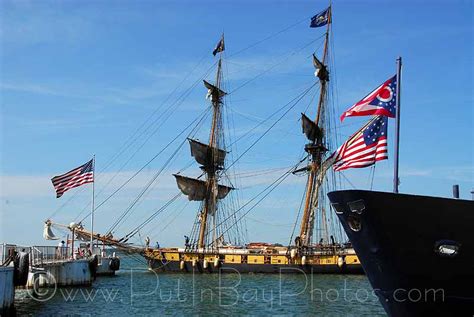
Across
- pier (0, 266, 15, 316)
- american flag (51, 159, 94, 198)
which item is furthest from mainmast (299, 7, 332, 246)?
pier (0, 266, 15, 316)

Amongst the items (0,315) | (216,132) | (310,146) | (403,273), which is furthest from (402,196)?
(216,132)

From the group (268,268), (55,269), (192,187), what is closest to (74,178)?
(55,269)

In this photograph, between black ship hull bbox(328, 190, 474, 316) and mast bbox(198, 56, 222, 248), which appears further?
mast bbox(198, 56, 222, 248)

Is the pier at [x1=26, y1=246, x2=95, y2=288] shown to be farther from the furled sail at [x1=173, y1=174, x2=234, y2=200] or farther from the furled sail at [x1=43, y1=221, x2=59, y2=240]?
the furled sail at [x1=173, y1=174, x2=234, y2=200]

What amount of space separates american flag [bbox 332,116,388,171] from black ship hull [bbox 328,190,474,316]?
2547mm

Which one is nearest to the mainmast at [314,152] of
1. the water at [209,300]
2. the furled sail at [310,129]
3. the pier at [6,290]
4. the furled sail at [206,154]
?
the furled sail at [310,129]

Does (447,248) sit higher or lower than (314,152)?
lower

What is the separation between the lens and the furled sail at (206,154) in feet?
231

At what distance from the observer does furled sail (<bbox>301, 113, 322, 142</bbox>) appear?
66231 millimetres

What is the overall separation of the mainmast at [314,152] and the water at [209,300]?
56.3 feet

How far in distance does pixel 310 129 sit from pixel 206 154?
12.1m

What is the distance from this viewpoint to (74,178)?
1800 inches

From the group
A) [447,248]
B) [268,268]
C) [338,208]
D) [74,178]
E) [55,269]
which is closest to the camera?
[447,248]

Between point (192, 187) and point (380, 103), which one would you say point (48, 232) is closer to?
point (192, 187)
